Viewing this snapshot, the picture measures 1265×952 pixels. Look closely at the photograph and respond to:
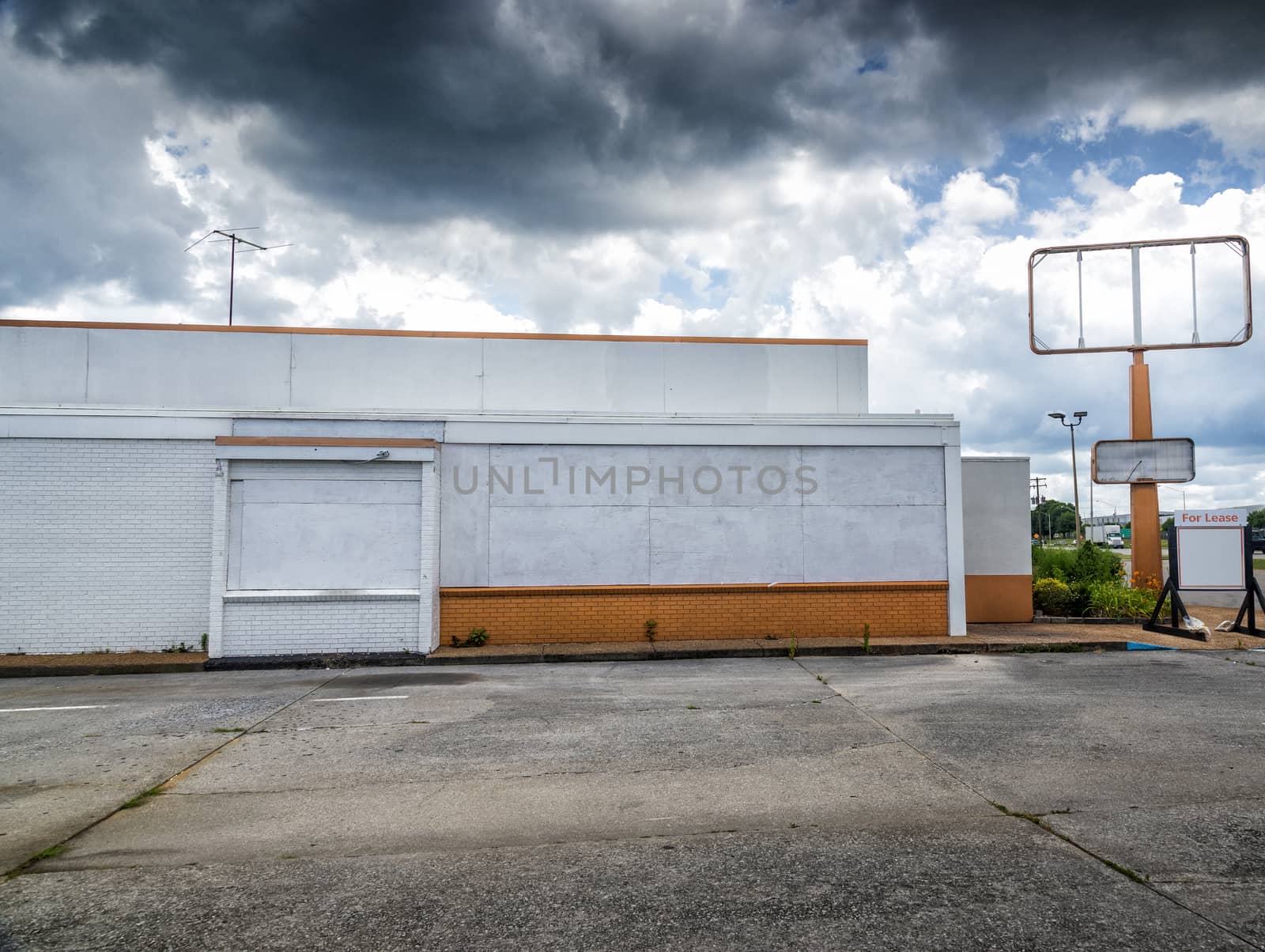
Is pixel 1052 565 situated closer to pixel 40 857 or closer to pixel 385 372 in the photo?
pixel 385 372

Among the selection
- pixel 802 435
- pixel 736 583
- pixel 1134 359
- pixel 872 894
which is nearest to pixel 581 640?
pixel 736 583

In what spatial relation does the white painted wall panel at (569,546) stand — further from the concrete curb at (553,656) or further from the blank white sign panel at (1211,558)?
the blank white sign panel at (1211,558)

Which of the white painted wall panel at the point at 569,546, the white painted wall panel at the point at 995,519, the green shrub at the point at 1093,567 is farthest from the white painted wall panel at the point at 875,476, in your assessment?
the green shrub at the point at 1093,567

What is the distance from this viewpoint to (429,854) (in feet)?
16.5

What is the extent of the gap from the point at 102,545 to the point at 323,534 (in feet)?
10.9

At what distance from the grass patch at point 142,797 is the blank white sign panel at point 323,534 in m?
6.67

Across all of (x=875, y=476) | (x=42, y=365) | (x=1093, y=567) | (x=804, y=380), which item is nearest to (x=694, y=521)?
(x=875, y=476)

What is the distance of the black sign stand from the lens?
1450cm

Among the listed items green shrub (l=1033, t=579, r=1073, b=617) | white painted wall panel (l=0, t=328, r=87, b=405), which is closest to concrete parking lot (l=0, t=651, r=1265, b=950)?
green shrub (l=1033, t=579, r=1073, b=617)

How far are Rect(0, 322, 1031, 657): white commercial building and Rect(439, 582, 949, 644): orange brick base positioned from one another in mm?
30

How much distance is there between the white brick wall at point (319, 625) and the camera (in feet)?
41.7

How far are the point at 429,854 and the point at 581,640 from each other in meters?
8.57

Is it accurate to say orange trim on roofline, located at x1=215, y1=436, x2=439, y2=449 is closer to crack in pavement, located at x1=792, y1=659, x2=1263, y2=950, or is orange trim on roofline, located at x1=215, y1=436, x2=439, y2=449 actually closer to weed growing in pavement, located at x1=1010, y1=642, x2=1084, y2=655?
crack in pavement, located at x1=792, y1=659, x2=1263, y2=950

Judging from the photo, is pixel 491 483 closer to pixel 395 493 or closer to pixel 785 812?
pixel 395 493
